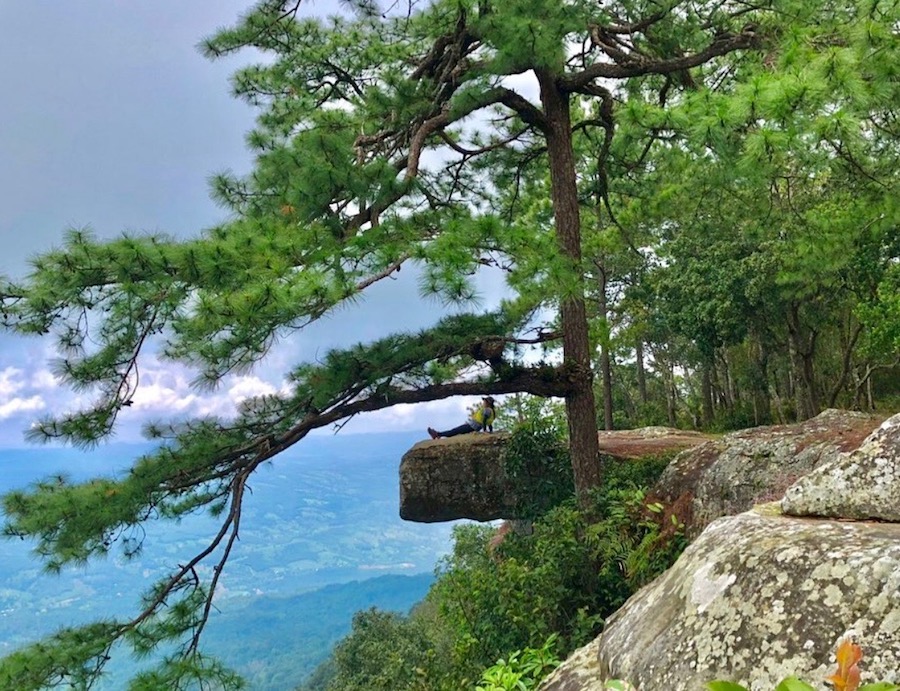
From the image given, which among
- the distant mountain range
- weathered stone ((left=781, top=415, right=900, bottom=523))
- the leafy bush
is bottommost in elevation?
the distant mountain range

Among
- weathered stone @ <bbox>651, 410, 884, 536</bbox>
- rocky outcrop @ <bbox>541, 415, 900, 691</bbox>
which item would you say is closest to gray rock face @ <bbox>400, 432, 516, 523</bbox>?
weathered stone @ <bbox>651, 410, 884, 536</bbox>

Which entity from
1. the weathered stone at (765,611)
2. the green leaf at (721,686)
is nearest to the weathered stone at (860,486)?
the weathered stone at (765,611)

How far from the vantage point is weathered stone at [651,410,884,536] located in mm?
5227

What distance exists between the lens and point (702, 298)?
46.8 ft

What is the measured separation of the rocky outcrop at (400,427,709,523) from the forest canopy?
1.94 meters

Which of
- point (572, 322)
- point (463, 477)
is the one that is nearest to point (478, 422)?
point (463, 477)

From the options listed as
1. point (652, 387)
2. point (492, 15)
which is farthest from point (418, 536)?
point (492, 15)

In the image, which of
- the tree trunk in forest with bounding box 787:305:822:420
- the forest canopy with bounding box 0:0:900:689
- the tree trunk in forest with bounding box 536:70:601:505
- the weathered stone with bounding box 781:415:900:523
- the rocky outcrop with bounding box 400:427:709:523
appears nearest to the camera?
the weathered stone with bounding box 781:415:900:523

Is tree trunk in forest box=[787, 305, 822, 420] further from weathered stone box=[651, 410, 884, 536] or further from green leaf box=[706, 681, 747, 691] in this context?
green leaf box=[706, 681, 747, 691]

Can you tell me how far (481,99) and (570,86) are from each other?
1.32 metres

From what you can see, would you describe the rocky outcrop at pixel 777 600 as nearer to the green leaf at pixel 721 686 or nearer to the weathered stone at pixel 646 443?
the green leaf at pixel 721 686

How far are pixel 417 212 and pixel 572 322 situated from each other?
194 centimetres

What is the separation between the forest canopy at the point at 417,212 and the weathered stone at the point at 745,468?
0.99m

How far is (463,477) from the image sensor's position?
8.79m
